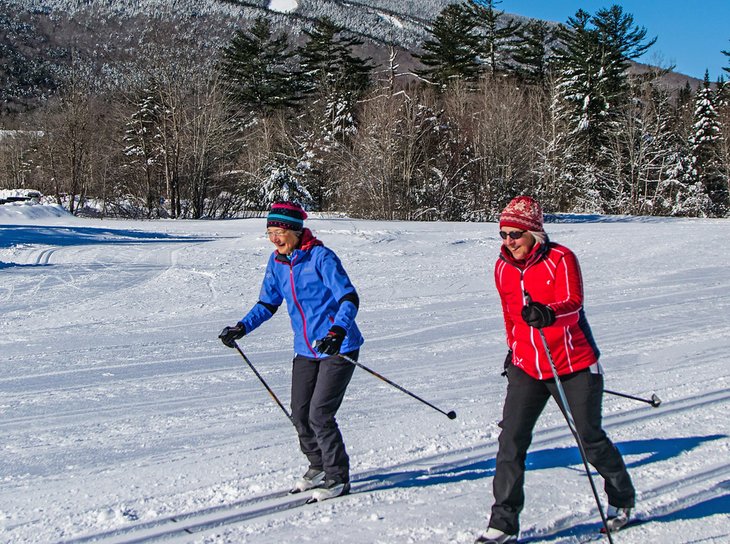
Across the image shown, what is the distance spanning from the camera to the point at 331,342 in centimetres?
358

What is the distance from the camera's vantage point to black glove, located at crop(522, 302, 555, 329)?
3.05 m

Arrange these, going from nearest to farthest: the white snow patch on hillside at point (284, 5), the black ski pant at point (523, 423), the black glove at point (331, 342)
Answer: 1. the black ski pant at point (523, 423)
2. the black glove at point (331, 342)
3. the white snow patch on hillside at point (284, 5)

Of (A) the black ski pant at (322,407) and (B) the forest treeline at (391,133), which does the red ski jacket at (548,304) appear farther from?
(B) the forest treeline at (391,133)

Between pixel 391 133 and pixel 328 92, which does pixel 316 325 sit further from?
pixel 328 92

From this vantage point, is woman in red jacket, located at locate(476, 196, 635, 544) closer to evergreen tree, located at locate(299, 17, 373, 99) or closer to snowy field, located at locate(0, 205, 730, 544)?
snowy field, located at locate(0, 205, 730, 544)

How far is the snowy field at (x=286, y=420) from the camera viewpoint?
3.71m

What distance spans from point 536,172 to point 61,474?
3134cm

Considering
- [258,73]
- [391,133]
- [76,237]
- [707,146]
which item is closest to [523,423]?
[76,237]

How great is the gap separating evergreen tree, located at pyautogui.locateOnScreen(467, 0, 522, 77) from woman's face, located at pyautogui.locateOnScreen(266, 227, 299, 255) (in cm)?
4712

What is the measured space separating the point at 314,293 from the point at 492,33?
1934 inches

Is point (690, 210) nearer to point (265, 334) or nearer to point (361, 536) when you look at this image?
point (265, 334)

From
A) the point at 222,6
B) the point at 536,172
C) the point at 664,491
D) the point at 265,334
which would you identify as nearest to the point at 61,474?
the point at 664,491

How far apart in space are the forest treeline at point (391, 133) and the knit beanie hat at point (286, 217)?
25003 millimetres

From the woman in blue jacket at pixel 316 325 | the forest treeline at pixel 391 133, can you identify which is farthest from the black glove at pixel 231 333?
the forest treeline at pixel 391 133
